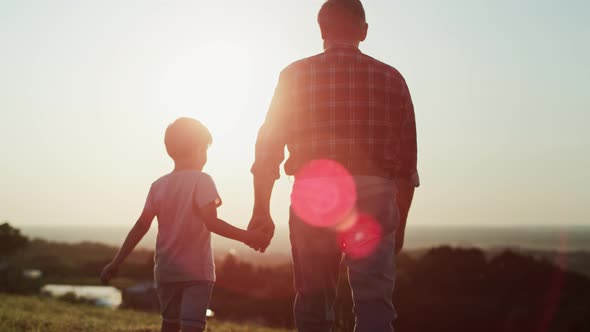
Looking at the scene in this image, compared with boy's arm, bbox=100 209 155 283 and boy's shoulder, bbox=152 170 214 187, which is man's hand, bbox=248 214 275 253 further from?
boy's arm, bbox=100 209 155 283

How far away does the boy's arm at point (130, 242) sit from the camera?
472 centimetres

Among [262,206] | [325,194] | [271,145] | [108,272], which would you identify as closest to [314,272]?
[325,194]

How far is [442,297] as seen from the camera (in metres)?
21.8

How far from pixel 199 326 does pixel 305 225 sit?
131 centimetres

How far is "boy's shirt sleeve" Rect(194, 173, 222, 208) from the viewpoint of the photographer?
4629 millimetres

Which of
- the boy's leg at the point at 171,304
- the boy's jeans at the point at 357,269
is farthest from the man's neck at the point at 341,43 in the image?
the boy's leg at the point at 171,304

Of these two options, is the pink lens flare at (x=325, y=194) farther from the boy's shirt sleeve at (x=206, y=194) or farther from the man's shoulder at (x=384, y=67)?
the boy's shirt sleeve at (x=206, y=194)

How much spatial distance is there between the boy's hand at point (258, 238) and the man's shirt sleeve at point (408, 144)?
1.01m

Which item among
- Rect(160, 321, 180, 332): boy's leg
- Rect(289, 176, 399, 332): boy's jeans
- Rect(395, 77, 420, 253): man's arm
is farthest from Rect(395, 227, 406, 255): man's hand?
Rect(160, 321, 180, 332): boy's leg

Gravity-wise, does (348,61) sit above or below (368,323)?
above

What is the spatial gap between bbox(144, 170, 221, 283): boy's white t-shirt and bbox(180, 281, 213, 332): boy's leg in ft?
0.23

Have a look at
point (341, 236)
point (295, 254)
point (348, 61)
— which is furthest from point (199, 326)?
point (348, 61)

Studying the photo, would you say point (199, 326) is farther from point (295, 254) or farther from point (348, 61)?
point (348, 61)

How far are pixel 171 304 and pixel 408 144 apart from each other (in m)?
2.11
